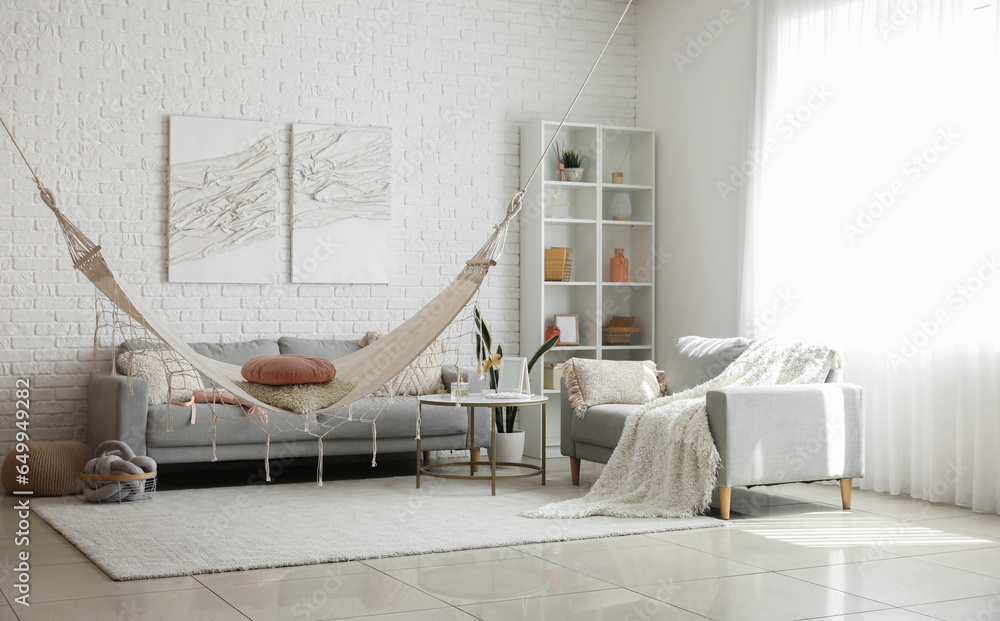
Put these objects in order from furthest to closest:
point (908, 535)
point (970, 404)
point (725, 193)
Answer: point (725, 193) < point (970, 404) < point (908, 535)

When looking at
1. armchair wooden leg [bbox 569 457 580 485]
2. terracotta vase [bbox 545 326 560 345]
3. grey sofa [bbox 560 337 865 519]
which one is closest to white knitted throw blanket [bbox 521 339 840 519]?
grey sofa [bbox 560 337 865 519]

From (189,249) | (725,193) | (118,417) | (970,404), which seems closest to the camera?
(970,404)

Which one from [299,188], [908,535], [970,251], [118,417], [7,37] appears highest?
[7,37]

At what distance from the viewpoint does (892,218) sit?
4.91m

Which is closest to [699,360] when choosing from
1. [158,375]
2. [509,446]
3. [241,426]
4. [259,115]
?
[509,446]

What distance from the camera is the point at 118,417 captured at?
4.82m

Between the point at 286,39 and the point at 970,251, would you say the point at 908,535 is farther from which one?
the point at 286,39

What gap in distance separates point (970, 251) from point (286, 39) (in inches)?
155

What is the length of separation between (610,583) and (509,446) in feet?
8.42

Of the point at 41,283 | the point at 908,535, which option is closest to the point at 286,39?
the point at 41,283

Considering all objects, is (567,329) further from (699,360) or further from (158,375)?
(158,375)

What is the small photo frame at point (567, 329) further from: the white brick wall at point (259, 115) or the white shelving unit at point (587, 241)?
the white brick wall at point (259, 115)

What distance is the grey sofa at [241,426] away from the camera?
486cm

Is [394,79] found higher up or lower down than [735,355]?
higher up
